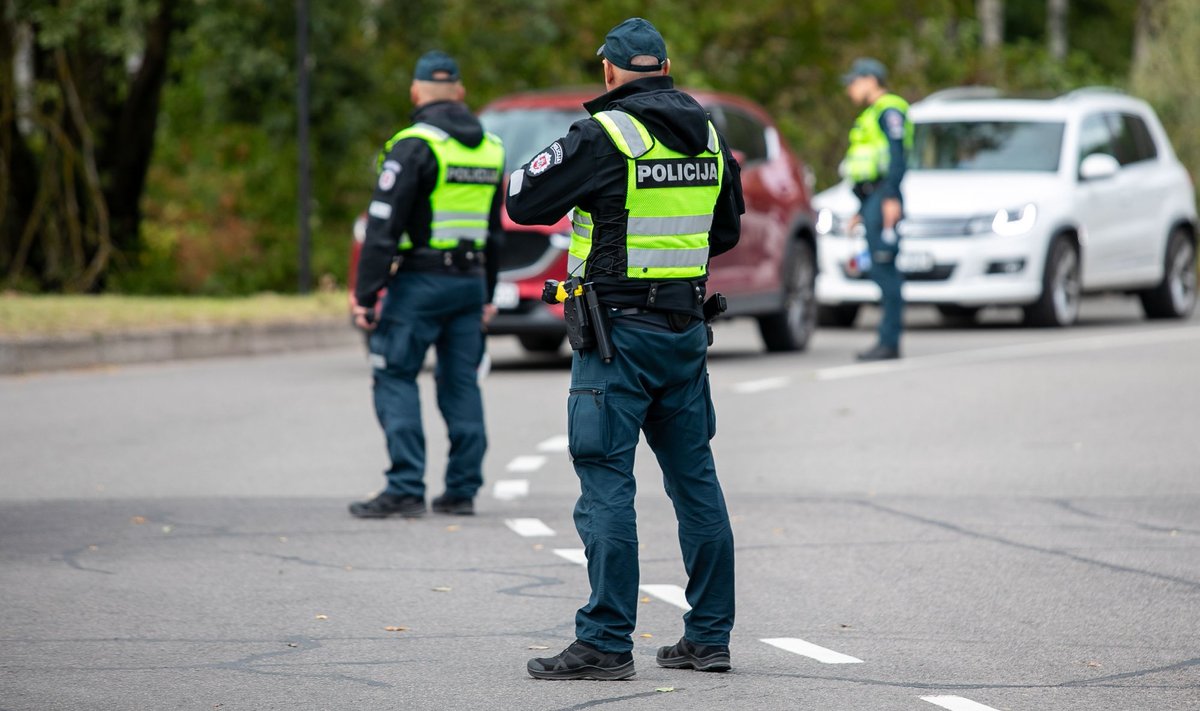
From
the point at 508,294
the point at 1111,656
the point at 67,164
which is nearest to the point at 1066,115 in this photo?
the point at 508,294

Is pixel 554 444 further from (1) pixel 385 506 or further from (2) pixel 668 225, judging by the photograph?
(2) pixel 668 225

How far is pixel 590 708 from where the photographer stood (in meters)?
5.35

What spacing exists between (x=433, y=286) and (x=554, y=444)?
2458 mm

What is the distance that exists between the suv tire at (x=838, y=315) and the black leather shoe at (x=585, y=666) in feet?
45.7

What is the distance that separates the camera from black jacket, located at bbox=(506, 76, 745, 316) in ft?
18.6

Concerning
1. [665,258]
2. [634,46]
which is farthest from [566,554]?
[634,46]

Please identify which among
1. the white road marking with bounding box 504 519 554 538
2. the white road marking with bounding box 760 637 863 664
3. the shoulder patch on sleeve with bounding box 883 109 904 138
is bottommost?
the white road marking with bounding box 504 519 554 538

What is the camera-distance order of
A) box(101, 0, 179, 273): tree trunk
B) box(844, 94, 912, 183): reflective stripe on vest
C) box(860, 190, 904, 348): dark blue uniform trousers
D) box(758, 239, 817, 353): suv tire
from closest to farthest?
box(844, 94, 912, 183): reflective stripe on vest, box(860, 190, 904, 348): dark blue uniform trousers, box(758, 239, 817, 353): suv tire, box(101, 0, 179, 273): tree trunk

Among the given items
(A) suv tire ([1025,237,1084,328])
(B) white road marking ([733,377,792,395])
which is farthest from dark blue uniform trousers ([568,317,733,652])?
(A) suv tire ([1025,237,1084,328])

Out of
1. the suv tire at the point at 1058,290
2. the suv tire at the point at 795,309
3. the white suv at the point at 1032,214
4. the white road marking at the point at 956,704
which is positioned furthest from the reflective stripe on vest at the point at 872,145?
the white road marking at the point at 956,704

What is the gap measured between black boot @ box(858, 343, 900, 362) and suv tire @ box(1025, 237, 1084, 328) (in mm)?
3275

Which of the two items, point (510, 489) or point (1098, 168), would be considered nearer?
point (510, 489)

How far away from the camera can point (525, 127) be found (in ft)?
50.6

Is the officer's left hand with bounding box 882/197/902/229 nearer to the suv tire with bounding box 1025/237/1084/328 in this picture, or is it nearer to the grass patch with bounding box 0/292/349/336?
the suv tire with bounding box 1025/237/1084/328
